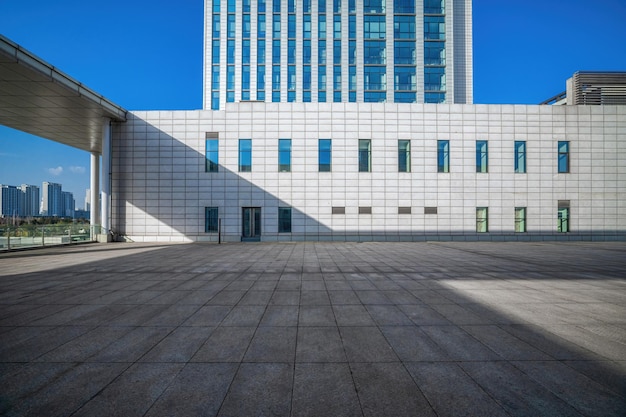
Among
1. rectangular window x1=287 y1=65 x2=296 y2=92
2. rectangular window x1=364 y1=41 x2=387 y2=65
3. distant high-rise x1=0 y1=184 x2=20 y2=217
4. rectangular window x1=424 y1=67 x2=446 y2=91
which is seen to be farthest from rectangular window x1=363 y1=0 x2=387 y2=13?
distant high-rise x1=0 y1=184 x2=20 y2=217

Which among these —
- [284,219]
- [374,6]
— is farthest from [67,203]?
[374,6]

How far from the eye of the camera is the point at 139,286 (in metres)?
8.77

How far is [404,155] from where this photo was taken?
25.8 meters

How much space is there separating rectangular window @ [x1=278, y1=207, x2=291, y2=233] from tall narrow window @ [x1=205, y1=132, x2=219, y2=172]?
24.7 feet

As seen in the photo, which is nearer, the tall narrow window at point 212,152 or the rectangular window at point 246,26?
the tall narrow window at point 212,152

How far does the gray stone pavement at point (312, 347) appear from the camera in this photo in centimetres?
321

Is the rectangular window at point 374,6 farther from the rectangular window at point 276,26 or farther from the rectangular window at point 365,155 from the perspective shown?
the rectangular window at point 365,155

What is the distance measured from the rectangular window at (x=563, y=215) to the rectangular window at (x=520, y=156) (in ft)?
16.2

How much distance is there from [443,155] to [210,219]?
933 inches

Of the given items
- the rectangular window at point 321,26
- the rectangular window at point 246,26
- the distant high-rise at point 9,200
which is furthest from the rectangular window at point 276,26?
the distant high-rise at point 9,200

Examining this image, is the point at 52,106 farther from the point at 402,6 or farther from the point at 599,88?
the point at 599,88

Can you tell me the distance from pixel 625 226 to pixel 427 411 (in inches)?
1466

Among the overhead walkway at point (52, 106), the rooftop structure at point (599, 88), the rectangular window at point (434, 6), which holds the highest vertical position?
the rectangular window at point (434, 6)

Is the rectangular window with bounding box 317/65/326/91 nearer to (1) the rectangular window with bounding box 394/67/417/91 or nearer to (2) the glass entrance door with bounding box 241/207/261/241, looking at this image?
(1) the rectangular window with bounding box 394/67/417/91
